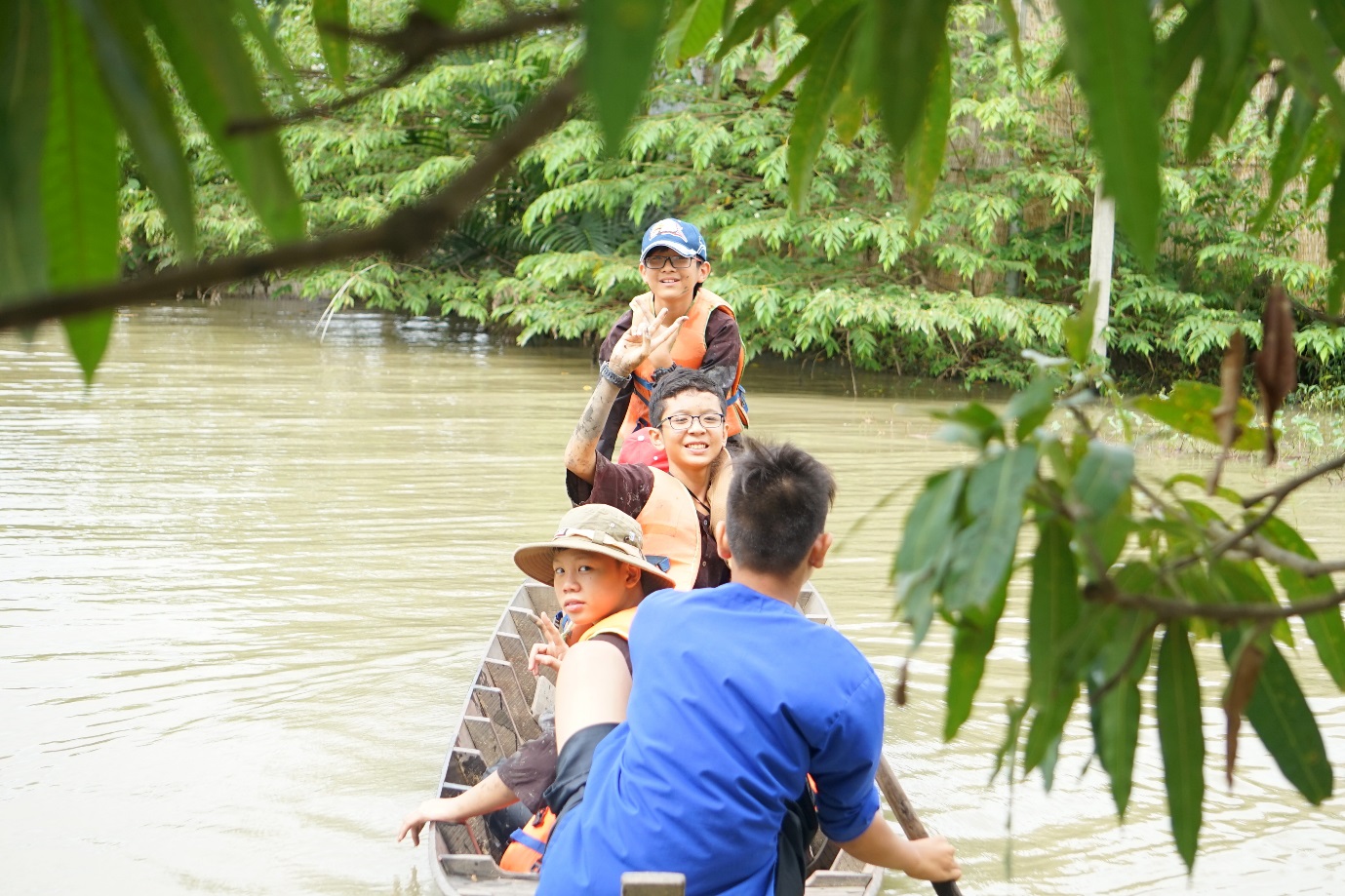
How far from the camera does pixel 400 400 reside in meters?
12.1

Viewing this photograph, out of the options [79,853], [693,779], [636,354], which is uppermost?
[636,354]

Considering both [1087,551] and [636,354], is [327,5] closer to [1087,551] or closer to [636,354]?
[1087,551]

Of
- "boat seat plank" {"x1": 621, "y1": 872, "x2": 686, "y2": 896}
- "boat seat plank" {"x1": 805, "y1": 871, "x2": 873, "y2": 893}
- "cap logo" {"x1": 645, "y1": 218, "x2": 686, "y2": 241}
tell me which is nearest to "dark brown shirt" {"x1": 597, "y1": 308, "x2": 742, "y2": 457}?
"cap logo" {"x1": 645, "y1": 218, "x2": 686, "y2": 241}

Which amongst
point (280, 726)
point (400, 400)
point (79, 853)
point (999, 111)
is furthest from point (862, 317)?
point (79, 853)

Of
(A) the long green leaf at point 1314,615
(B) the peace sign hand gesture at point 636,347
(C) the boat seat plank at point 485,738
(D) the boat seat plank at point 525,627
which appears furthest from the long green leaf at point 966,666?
(D) the boat seat plank at point 525,627

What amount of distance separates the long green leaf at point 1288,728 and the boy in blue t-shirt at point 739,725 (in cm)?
104

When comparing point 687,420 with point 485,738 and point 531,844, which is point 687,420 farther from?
point 531,844

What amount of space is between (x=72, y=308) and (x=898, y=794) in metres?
2.53

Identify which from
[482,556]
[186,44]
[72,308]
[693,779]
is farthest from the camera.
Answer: [482,556]

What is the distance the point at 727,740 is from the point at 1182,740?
112 centimetres

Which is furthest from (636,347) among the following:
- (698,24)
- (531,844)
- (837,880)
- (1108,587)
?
(1108,587)

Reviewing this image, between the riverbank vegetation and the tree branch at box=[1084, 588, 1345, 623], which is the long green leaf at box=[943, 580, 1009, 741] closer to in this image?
the tree branch at box=[1084, 588, 1345, 623]

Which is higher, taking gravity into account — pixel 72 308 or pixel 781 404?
pixel 72 308

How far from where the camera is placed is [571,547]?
120 inches
